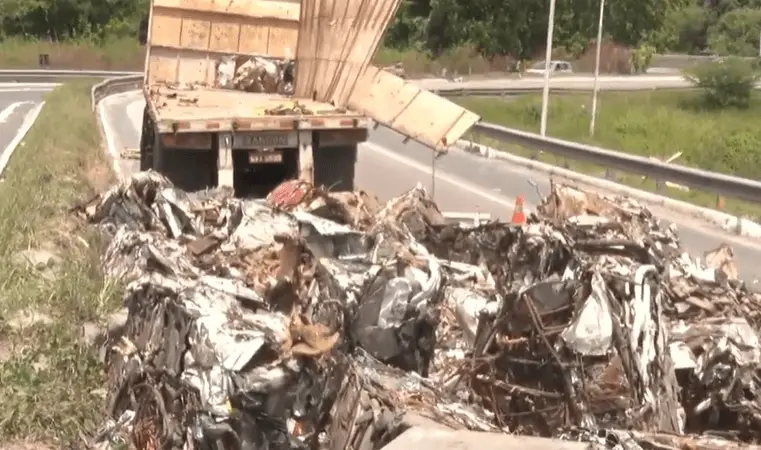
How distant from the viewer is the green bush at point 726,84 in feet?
171

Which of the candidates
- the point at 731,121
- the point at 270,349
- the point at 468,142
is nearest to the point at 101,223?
the point at 270,349

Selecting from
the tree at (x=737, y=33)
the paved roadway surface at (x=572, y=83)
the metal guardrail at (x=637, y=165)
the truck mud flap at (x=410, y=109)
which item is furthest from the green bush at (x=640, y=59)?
the truck mud flap at (x=410, y=109)

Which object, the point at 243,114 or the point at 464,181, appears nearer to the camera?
the point at 243,114

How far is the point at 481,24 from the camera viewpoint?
65.1 meters

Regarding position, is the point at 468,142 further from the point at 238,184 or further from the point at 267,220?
the point at 267,220

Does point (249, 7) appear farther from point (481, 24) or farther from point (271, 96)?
point (481, 24)

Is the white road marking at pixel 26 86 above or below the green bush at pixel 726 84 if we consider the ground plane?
below

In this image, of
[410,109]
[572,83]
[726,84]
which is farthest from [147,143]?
[726,84]

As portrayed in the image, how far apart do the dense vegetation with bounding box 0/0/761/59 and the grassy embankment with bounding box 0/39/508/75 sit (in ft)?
13.0

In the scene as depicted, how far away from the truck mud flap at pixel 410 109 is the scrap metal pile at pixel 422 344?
2448 mm

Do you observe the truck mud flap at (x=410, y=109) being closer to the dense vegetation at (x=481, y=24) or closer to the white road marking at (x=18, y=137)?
the white road marking at (x=18, y=137)

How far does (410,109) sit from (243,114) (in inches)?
58.4

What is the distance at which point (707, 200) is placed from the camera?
14.7 meters

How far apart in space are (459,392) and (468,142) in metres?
16.7
